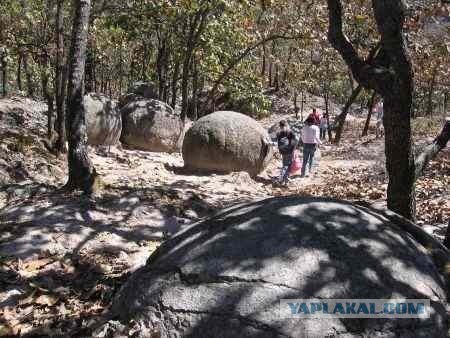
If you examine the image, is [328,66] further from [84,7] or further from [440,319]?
[440,319]

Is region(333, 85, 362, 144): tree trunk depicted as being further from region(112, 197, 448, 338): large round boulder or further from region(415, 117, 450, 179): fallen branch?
region(112, 197, 448, 338): large round boulder

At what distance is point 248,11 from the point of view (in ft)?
60.8

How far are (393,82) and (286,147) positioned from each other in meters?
7.62

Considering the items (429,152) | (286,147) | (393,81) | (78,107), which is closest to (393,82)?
(393,81)

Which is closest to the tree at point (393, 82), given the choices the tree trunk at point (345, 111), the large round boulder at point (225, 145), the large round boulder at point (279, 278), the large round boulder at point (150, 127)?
the large round boulder at point (279, 278)

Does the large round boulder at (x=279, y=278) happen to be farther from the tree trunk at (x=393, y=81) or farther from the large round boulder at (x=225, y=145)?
the large round boulder at (x=225, y=145)

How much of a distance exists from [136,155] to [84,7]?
7.20 metres

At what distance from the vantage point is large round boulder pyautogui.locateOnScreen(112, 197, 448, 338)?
2904 mm

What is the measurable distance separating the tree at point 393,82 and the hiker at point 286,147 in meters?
6.97

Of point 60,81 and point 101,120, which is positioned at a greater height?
point 60,81

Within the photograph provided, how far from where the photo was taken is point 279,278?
3.04 metres

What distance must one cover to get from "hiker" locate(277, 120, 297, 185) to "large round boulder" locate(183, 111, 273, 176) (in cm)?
54

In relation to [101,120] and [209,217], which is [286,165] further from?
[209,217]

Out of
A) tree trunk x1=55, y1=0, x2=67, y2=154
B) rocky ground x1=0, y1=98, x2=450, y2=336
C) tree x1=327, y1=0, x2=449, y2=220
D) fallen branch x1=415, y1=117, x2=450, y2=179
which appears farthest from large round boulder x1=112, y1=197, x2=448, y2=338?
tree trunk x1=55, y1=0, x2=67, y2=154
